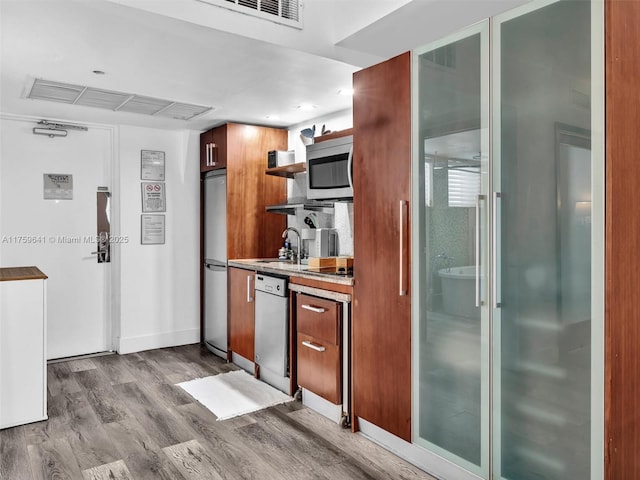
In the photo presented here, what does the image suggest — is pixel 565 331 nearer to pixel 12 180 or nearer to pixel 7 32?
pixel 7 32

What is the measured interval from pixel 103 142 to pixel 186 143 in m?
0.80

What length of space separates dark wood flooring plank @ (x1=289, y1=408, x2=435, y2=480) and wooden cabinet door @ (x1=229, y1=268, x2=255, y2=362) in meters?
0.99

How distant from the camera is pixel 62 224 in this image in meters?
4.49

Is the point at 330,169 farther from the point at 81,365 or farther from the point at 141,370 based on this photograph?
the point at 81,365

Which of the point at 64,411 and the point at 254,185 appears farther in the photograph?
the point at 254,185

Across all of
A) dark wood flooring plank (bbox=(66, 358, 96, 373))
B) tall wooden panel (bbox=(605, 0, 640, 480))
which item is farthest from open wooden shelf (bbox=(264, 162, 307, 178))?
tall wooden panel (bbox=(605, 0, 640, 480))

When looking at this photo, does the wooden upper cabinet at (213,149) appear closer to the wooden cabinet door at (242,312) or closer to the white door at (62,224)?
the white door at (62,224)

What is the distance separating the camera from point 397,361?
2.45 metres

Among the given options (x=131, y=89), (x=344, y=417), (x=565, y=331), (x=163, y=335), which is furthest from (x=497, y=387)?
(x=163, y=335)

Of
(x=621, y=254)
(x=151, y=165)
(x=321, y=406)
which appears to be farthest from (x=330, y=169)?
(x=151, y=165)

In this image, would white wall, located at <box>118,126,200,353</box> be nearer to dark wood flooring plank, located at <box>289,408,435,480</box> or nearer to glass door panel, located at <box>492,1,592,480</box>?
dark wood flooring plank, located at <box>289,408,435,480</box>

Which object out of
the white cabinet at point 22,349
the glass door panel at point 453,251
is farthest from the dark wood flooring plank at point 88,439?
the glass door panel at point 453,251

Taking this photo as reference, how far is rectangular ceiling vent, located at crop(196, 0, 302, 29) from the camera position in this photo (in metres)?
2.46

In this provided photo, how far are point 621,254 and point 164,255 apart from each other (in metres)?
4.25
